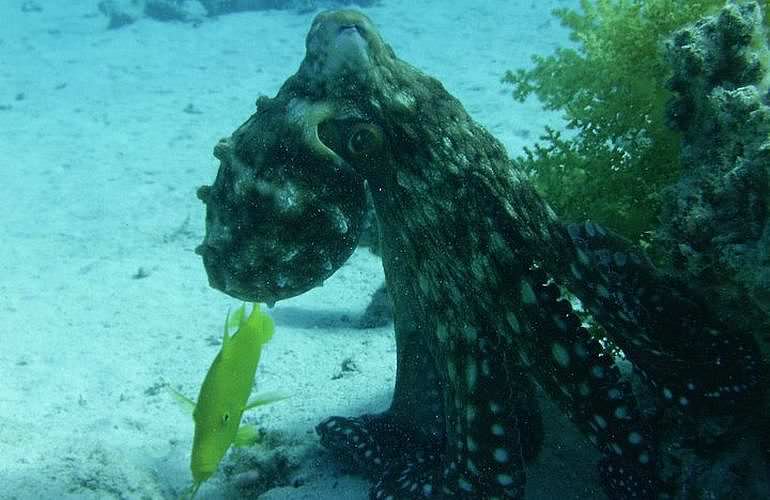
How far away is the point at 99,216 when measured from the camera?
343 inches

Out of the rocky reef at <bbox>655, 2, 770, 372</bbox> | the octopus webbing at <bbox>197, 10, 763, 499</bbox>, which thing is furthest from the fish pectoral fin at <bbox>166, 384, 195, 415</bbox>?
the rocky reef at <bbox>655, 2, 770, 372</bbox>

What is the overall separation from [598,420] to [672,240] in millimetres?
786

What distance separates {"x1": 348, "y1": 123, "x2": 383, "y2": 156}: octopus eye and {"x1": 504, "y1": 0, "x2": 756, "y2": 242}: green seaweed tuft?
118cm

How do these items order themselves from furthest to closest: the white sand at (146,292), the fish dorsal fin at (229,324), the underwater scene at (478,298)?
1. the white sand at (146,292)
2. the fish dorsal fin at (229,324)
3. the underwater scene at (478,298)

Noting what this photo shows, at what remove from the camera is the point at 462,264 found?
260 centimetres

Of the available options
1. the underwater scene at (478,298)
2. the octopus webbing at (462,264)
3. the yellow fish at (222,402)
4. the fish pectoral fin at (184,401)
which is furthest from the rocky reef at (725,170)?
the fish pectoral fin at (184,401)

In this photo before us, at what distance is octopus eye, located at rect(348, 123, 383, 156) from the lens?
2.74 meters

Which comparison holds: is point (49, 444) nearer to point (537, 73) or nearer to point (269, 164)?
point (269, 164)

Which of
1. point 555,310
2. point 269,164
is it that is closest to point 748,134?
point 555,310

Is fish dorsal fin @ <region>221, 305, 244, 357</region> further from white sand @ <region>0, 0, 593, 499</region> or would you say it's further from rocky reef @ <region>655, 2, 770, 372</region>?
rocky reef @ <region>655, 2, 770, 372</region>

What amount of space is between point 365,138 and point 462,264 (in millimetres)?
720

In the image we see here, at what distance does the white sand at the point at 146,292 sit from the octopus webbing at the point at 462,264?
2.60 ft

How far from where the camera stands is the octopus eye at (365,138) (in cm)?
274

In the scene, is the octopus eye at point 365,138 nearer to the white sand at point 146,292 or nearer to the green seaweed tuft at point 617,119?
the green seaweed tuft at point 617,119
